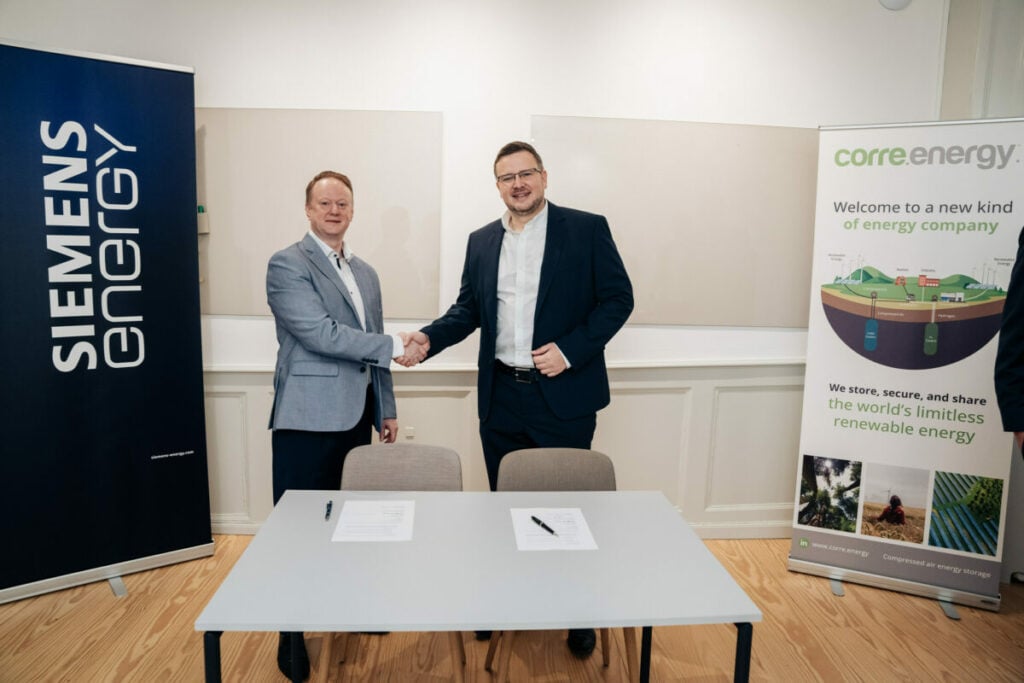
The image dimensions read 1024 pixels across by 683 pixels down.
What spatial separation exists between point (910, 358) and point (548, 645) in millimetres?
2189

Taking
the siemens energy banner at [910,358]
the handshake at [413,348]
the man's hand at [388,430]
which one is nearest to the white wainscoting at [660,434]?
Answer: the siemens energy banner at [910,358]

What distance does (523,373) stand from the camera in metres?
2.80

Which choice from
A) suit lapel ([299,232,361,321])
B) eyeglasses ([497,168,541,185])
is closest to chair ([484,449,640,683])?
suit lapel ([299,232,361,321])

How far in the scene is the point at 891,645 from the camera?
9.12 ft

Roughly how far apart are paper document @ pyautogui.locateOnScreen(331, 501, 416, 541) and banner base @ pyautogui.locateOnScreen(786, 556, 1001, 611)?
239cm

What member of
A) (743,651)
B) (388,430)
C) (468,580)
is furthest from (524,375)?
(743,651)

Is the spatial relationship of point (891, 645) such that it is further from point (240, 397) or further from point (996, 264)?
point (240, 397)

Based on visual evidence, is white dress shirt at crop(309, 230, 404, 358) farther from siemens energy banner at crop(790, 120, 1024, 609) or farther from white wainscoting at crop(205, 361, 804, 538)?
siemens energy banner at crop(790, 120, 1024, 609)

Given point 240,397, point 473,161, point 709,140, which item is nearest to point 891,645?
point 709,140

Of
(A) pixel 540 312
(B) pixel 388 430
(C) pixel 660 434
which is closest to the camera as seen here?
(A) pixel 540 312

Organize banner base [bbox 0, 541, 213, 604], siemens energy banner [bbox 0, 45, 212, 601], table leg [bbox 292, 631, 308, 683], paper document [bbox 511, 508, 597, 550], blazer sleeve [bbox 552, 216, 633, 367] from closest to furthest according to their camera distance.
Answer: paper document [bbox 511, 508, 597, 550] < table leg [bbox 292, 631, 308, 683] < blazer sleeve [bbox 552, 216, 633, 367] < siemens energy banner [bbox 0, 45, 212, 601] < banner base [bbox 0, 541, 213, 604]

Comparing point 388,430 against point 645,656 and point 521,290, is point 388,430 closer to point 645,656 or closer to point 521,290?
point 521,290

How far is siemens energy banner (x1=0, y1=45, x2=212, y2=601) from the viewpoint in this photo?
2.85m

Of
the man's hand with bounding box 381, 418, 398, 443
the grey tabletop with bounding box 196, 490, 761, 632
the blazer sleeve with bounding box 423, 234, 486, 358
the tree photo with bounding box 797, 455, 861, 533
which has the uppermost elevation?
the blazer sleeve with bounding box 423, 234, 486, 358
